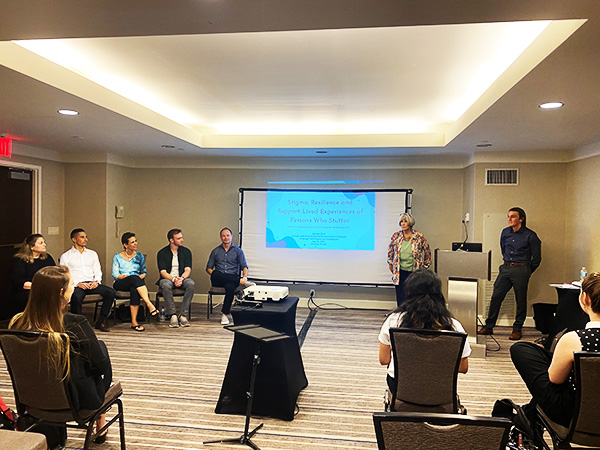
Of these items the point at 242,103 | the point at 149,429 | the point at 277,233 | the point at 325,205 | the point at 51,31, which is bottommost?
the point at 149,429

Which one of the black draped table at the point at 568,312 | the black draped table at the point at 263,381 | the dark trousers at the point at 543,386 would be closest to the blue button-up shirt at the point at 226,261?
the black draped table at the point at 263,381

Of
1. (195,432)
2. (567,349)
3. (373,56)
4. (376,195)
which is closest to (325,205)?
(376,195)

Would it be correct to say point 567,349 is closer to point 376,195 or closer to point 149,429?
point 149,429

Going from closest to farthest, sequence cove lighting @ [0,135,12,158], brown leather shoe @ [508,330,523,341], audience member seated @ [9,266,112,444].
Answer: audience member seated @ [9,266,112,444] → cove lighting @ [0,135,12,158] → brown leather shoe @ [508,330,523,341]

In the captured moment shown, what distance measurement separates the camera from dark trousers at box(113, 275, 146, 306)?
19.6 feet

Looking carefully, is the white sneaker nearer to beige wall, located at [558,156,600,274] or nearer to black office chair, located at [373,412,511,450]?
black office chair, located at [373,412,511,450]

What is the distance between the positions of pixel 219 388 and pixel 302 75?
2.83 metres

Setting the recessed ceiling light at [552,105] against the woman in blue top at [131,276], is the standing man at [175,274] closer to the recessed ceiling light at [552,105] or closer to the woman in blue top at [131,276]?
the woman in blue top at [131,276]

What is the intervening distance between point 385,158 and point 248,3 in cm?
543

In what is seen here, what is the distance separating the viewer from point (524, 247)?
564 centimetres

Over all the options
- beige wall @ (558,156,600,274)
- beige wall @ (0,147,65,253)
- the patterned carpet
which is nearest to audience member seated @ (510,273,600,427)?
the patterned carpet

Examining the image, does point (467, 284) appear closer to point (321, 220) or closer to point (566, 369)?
point (566, 369)

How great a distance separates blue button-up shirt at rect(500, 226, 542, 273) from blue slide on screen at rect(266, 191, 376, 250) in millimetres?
2099

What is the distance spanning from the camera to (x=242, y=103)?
4.98 m
